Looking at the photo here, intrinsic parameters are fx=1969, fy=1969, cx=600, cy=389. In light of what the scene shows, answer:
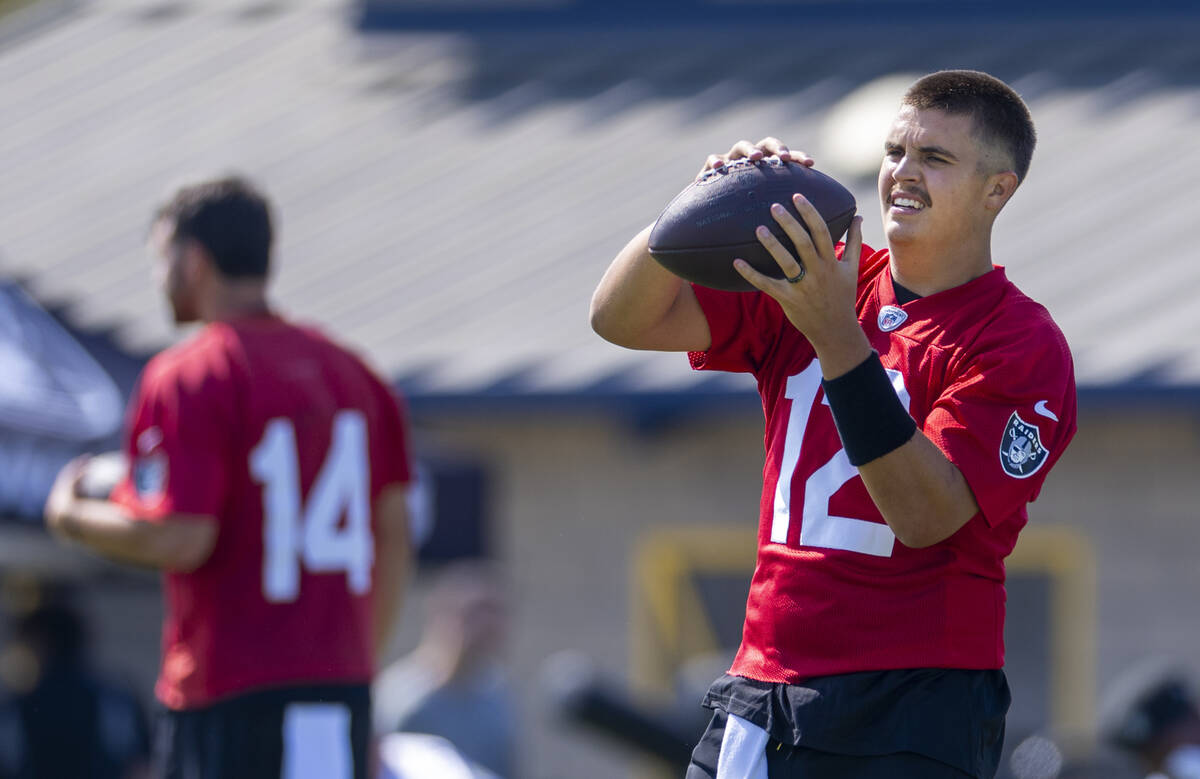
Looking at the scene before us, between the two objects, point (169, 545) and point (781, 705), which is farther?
point (169, 545)

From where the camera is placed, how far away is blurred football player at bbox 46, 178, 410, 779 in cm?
430

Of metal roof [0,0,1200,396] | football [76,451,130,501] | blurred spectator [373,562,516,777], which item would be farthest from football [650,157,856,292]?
blurred spectator [373,562,516,777]

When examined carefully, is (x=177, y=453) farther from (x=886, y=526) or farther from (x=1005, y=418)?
(x=1005, y=418)

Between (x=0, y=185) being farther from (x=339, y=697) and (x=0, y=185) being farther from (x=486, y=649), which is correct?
(x=339, y=697)

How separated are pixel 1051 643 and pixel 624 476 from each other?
2014mm

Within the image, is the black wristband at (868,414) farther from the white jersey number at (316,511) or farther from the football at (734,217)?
the white jersey number at (316,511)

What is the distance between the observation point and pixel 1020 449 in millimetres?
2832

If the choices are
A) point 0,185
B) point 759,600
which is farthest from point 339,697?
point 0,185

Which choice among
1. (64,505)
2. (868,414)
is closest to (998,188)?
(868,414)

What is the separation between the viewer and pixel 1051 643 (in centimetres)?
814

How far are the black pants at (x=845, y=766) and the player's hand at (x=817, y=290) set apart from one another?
1.90 feet

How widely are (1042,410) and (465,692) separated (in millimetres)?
5378

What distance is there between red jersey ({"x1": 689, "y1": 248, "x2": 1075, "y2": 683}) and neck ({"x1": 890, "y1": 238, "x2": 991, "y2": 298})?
0.09 ft

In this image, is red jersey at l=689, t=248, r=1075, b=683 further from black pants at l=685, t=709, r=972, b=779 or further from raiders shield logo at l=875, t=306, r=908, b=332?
black pants at l=685, t=709, r=972, b=779
